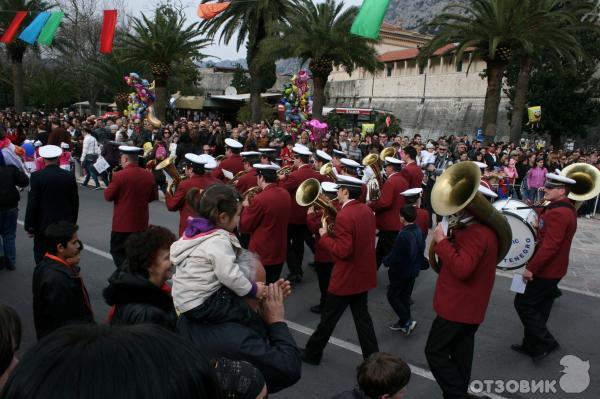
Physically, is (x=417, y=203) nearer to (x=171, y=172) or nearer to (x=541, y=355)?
(x=541, y=355)

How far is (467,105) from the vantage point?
41.2 meters

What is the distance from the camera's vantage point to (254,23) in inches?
900

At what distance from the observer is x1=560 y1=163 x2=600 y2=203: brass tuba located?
5.17 meters

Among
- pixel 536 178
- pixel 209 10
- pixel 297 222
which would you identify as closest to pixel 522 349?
pixel 297 222

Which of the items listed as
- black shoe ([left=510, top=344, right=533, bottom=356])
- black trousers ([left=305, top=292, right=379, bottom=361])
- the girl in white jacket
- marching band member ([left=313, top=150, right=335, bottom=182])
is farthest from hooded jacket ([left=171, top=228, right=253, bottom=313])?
marching band member ([left=313, top=150, right=335, bottom=182])

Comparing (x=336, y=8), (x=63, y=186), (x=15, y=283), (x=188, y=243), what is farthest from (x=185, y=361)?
(x=336, y=8)

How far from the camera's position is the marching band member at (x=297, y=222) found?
22.6 feet

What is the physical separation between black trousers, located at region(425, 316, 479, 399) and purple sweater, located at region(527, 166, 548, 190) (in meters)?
11.3

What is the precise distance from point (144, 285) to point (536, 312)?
156 inches

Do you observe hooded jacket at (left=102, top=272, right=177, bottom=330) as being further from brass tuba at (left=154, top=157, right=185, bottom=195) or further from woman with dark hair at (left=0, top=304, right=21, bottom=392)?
brass tuba at (left=154, top=157, right=185, bottom=195)

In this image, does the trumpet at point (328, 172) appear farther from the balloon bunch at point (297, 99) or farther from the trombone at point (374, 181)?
the balloon bunch at point (297, 99)

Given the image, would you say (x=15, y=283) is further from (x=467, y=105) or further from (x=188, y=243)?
(x=467, y=105)

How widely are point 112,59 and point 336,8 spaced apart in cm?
1755

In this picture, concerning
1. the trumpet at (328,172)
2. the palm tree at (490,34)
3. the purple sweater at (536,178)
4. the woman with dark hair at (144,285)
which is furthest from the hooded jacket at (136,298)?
the palm tree at (490,34)
